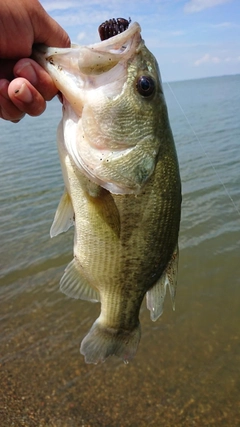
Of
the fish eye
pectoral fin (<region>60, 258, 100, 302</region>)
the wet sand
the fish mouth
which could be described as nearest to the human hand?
the fish mouth

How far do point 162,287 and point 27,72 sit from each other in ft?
4.69

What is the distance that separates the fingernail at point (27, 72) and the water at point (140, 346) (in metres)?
3.79

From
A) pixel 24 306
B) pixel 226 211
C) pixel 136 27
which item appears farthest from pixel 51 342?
pixel 226 211

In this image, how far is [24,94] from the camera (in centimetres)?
207

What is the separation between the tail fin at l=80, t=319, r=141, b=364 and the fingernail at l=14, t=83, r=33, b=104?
143cm

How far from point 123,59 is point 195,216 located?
285 inches

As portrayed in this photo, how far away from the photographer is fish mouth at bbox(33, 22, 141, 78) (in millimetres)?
1930

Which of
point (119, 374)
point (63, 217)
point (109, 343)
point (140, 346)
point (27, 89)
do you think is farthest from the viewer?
point (140, 346)

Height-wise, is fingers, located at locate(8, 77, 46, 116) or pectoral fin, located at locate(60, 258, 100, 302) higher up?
fingers, located at locate(8, 77, 46, 116)

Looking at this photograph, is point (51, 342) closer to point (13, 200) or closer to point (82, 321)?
point (82, 321)

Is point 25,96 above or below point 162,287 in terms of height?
above

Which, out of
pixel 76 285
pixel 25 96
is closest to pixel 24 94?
pixel 25 96

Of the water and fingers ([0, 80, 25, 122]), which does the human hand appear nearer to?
fingers ([0, 80, 25, 122])

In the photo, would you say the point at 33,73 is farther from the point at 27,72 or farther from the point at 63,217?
the point at 63,217
